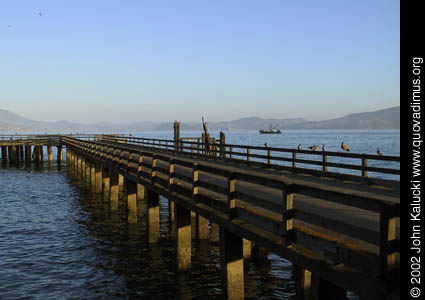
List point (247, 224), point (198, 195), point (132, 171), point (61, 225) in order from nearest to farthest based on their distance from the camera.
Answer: point (247, 224), point (198, 195), point (132, 171), point (61, 225)

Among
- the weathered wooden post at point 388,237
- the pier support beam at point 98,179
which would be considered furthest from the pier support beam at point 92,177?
the weathered wooden post at point 388,237

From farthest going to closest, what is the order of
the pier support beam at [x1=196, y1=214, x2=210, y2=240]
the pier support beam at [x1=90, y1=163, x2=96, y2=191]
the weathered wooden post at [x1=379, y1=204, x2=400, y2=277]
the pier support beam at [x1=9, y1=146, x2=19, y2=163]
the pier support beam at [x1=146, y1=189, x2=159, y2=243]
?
the pier support beam at [x1=9, y1=146, x2=19, y2=163] → the pier support beam at [x1=90, y1=163, x2=96, y2=191] → the pier support beam at [x1=196, y1=214, x2=210, y2=240] → the pier support beam at [x1=146, y1=189, x2=159, y2=243] → the weathered wooden post at [x1=379, y1=204, x2=400, y2=277]

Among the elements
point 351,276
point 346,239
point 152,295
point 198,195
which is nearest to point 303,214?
point 346,239

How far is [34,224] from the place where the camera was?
20625 mm

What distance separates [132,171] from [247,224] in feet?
35.1

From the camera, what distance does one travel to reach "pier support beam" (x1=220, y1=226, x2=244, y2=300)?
31.1 ft

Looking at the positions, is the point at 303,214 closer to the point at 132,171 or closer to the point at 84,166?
the point at 132,171

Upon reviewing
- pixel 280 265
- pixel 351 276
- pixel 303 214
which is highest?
pixel 303 214

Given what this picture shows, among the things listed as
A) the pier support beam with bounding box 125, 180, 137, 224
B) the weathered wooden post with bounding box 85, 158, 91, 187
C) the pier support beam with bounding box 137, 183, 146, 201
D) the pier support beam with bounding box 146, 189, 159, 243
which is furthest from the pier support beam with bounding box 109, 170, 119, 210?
the weathered wooden post with bounding box 85, 158, 91, 187

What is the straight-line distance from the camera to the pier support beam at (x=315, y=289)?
22.9 ft

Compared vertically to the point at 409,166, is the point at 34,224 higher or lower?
lower

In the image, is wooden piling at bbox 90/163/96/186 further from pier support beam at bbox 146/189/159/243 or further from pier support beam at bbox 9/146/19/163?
pier support beam at bbox 9/146/19/163

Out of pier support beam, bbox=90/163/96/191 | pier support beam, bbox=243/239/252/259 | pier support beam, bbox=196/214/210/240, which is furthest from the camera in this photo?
pier support beam, bbox=90/163/96/191

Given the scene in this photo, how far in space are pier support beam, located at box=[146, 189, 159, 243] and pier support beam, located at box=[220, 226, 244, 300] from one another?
639cm
